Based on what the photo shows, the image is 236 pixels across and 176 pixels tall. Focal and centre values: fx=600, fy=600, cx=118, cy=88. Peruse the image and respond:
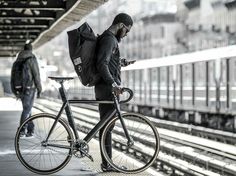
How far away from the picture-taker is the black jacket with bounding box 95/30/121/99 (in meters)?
5.81

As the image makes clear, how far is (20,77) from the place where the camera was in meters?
9.70

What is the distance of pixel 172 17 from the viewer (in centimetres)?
5841

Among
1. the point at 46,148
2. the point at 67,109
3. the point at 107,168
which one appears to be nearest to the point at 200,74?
the point at 107,168

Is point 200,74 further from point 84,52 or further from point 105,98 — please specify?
point 84,52

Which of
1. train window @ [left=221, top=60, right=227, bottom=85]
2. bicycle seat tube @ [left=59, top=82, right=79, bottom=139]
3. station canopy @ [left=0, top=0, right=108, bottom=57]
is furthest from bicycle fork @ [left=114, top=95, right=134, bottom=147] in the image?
train window @ [left=221, top=60, right=227, bottom=85]

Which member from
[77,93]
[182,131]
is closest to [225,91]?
[182,131]

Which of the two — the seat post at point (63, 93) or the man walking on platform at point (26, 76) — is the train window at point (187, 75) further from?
the seat post at point (63, 93)

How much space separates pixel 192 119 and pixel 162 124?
243cm

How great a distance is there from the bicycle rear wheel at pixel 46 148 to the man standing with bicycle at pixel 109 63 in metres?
0.38

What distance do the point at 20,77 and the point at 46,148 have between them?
373 centimetres

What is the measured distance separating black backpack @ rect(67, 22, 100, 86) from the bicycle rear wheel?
0.53m

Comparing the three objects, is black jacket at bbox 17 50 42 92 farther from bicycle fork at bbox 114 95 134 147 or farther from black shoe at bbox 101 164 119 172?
bicycle fork at bbox 114 95 134 147

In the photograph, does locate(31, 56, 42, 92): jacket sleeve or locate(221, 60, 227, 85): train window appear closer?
locate(31, 56, 42, 92): jacket sleeve

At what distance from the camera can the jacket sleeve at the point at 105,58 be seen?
5805 mm
